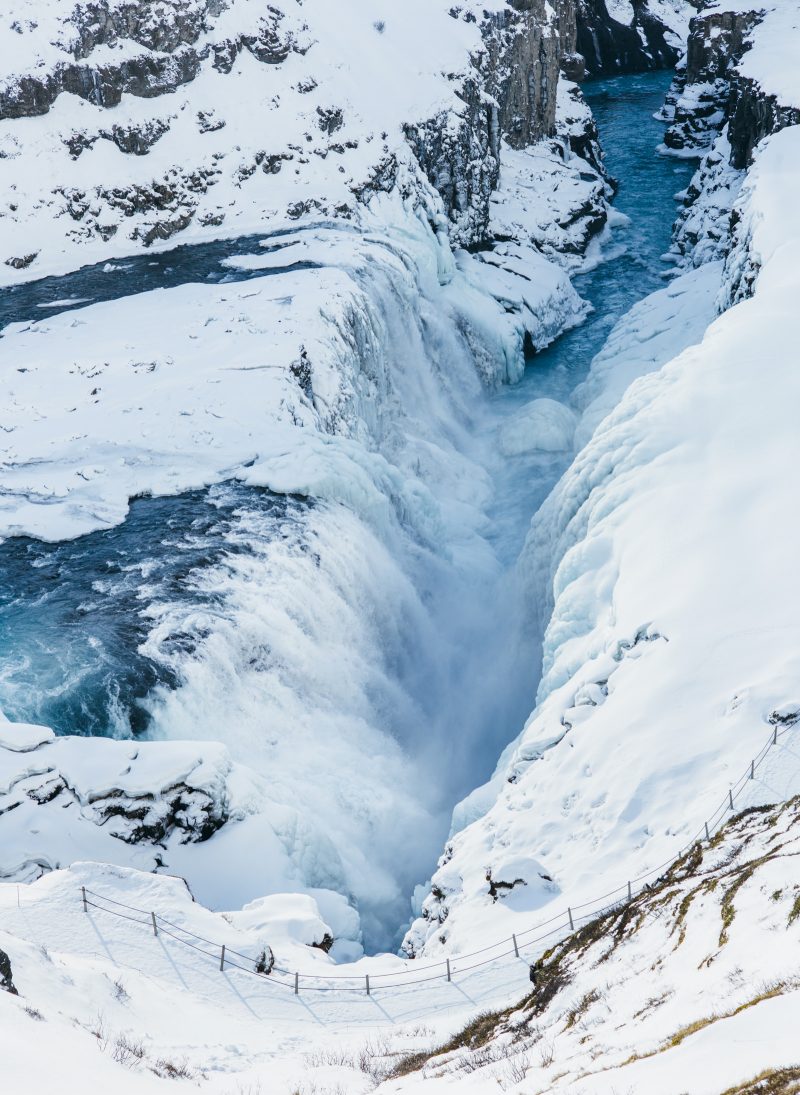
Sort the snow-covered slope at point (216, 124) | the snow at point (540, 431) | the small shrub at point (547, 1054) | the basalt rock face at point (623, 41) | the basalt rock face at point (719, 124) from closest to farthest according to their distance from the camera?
the small shrub at point (547, 1054) → the snow at point (540, 431) → the snow-covered slope at point (216, 124) → the basalt rock face at point (719, 124) → the basalt rock face at point (623, 41)

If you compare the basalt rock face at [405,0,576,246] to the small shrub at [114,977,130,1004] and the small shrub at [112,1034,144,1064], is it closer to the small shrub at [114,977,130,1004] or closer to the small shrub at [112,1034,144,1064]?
the small shrub at [114,977,130,1004]

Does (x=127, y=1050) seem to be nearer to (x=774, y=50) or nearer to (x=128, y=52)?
(x=128, y=52)

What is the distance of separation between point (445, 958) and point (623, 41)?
85.7 metres

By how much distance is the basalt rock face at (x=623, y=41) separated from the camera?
82812mm

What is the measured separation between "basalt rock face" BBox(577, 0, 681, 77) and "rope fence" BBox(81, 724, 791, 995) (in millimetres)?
82425

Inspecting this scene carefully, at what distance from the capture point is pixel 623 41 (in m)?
83.1

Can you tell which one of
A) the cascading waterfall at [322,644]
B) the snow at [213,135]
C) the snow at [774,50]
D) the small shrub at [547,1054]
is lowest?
the cascading waterfall at [322,644]

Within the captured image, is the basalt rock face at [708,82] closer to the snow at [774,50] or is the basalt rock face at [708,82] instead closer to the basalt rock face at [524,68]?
the snow at [774,50]

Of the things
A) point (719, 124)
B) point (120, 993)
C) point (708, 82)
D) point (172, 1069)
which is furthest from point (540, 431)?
point (708, 82)

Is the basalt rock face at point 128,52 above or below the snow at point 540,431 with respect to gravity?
above

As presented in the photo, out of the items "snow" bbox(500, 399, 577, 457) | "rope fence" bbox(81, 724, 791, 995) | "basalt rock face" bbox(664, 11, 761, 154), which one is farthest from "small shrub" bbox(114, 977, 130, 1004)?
"basalt rock face" bbox(664, 11, 761, 154)

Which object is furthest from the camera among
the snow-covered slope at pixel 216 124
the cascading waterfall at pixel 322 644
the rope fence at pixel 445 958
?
the snow-covered slope at pixel 216 124

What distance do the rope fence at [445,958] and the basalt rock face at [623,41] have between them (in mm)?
82425

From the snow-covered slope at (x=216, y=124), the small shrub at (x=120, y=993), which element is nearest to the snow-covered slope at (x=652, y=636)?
the small shrub at (x=120, y=993)
